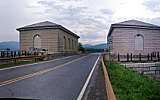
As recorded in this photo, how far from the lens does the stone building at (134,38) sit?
23984mm

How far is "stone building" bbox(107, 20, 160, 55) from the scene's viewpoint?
944 inches

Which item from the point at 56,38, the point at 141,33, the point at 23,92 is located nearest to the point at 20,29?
the point at 56,38

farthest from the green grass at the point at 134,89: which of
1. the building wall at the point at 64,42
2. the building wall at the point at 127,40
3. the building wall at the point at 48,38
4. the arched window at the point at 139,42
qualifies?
the building wall at the point at 64,42

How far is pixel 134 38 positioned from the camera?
79.7 ft

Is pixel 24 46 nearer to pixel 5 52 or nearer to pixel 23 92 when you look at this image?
pixel 5 52

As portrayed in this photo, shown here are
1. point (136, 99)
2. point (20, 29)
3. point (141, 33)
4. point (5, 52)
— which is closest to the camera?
point (136, 99)

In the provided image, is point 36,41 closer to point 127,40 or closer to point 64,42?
point 64,42

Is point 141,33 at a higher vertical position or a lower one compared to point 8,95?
higher

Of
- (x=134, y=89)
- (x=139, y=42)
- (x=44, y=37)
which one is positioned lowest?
(x=134, y=89)

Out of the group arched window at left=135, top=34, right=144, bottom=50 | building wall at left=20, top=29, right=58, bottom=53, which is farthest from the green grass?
building wall at left=20, top=29, right=58, bottom=53

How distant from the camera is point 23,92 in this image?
16.1 feet

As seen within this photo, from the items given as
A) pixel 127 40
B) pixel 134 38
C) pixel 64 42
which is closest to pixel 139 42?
pixel 134 38

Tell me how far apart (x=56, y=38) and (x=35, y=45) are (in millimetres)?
5809

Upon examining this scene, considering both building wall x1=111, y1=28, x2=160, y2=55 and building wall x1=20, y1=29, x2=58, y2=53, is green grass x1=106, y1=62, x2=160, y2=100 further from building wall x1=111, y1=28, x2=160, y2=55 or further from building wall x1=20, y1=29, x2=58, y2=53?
building wall x1=20, y1=29, x2=58, y2=53
